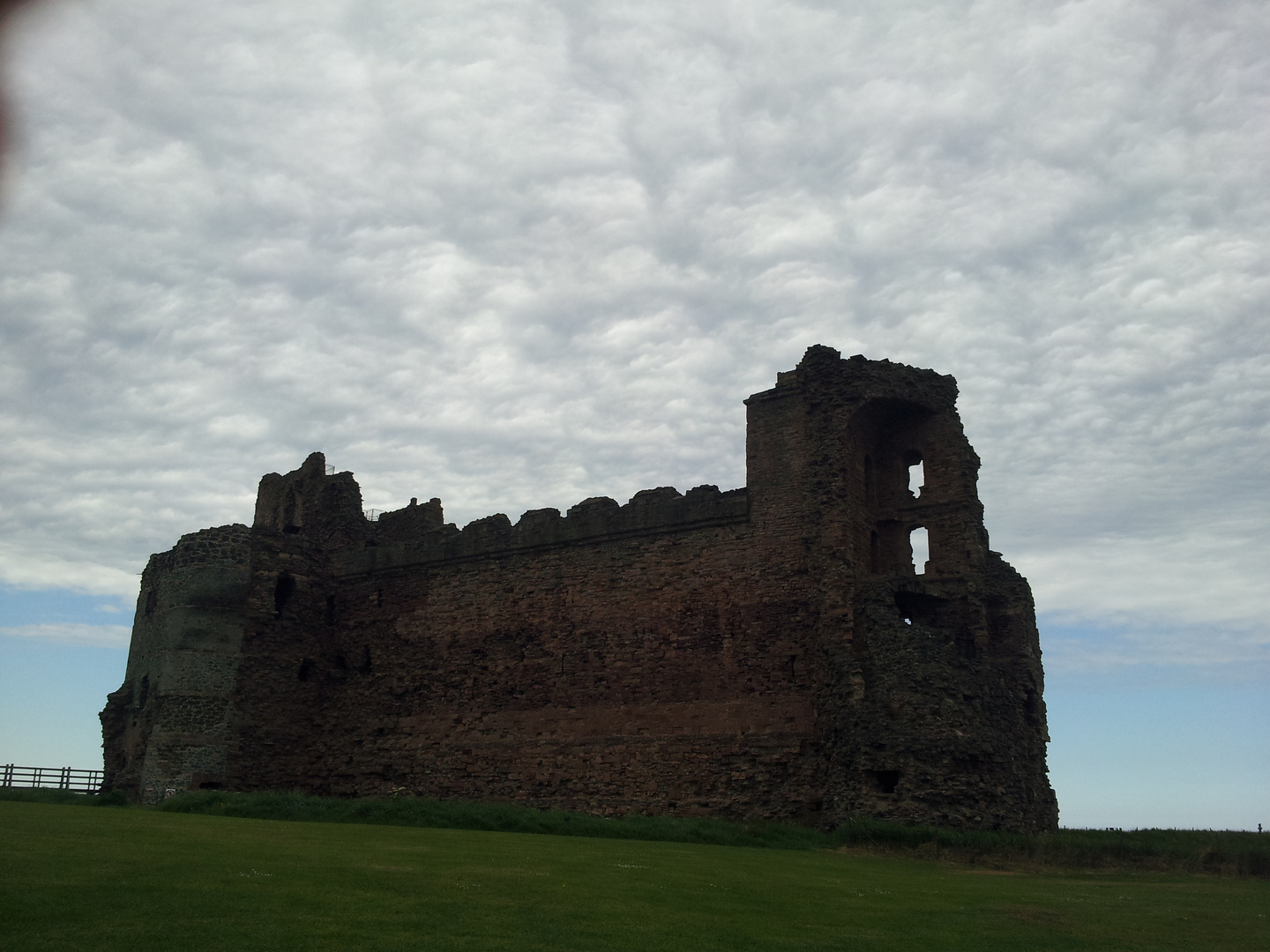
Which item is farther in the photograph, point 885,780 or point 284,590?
point 284,590

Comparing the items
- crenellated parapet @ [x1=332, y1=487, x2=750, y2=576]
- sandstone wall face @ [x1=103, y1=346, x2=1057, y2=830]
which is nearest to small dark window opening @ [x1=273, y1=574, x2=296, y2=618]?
sandstone wall face @ [x1=103, y1=346, x2=1057, y2=830]

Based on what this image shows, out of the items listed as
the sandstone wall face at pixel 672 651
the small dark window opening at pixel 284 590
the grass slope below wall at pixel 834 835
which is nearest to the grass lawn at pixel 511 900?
the grass slope below wall at pixel 834 835

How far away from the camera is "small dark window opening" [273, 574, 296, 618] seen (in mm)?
27891

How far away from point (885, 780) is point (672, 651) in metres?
5.26

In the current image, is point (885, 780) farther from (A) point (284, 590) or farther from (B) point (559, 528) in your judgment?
(A) point (284, 590)

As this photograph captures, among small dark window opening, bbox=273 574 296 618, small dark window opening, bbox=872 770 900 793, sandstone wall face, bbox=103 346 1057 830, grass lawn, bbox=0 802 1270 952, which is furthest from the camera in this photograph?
small dark window opening, bbox=273 574 296 618

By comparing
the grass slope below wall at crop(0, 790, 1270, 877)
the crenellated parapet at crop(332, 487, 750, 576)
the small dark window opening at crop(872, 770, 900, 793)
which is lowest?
the grass slope below wall at crop(0, 790, 1270, 877)

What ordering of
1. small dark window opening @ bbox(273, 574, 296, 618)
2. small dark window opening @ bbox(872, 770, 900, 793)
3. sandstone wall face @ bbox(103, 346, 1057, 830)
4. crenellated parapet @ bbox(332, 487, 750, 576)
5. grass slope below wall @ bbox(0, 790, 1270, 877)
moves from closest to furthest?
grass slope below wall @ bbox(0, 790, 1270, 877) → small dark window opening @ bbox(872, 770, 900, 793) → sandstone wall face @ bbox(103, 346, 1057, 830) → crenellated parapet @ bbox(332, 487, 750, 576) → small dark window opening @ bbox(273, 574, 296, 618)

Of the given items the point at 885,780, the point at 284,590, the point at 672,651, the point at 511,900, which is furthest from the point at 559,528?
the point at 511,900

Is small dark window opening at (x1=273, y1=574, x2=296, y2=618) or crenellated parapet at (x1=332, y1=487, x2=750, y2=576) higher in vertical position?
crenellated parapet at (x1=332, y1=487, x2=750, y2=576)

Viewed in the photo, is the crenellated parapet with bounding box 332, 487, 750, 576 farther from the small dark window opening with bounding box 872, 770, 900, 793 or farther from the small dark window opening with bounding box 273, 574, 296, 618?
the small dark window opening with bounding box 872, 770, 900, 793

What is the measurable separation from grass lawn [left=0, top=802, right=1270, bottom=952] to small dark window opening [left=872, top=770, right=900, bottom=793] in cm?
504

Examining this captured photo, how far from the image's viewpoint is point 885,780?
19.3m

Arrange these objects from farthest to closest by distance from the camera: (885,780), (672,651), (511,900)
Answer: (672,651) < (885,780) < (511,900)
